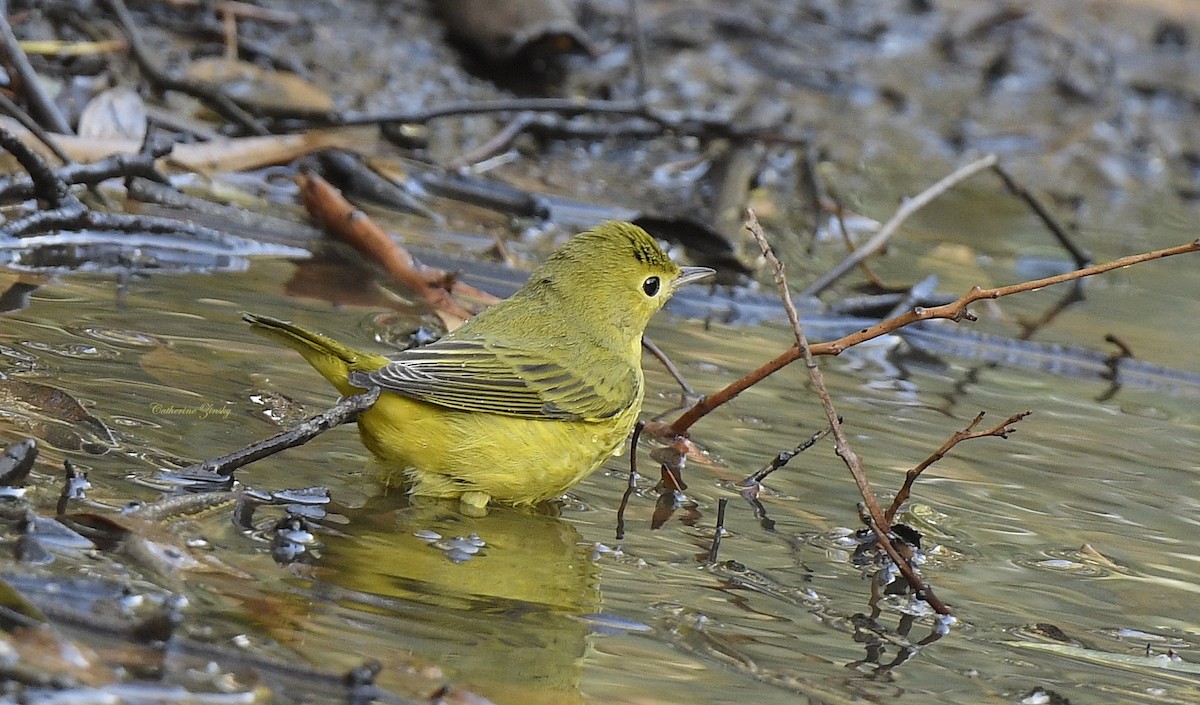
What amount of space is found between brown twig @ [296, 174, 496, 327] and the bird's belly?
1227 millimetres

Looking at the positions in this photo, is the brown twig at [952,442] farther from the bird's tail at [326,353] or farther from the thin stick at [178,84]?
the thin stick at [178,84]

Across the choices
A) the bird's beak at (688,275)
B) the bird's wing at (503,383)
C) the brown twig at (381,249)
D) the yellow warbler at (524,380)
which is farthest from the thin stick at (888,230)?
the bird's wing at (503,383)

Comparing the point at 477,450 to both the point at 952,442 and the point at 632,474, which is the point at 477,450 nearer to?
the point at 632,474

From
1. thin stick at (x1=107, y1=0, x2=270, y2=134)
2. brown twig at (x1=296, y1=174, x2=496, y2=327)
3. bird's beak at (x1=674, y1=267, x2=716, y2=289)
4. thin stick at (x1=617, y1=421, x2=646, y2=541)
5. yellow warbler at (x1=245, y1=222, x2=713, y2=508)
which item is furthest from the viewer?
thin stick at (x1=107, y1=0, x2=270, y2=134)

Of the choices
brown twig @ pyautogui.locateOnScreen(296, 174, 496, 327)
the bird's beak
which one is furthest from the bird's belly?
Result: brown twig @ pyautogui.locateOnScreen(296, 174, 496, 327)

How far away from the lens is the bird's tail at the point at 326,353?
3.64 metres

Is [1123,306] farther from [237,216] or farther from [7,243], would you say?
[7,243]

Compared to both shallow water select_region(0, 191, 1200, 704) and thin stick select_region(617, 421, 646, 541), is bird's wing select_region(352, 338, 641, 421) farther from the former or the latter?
shallow water select_region(0, 191, 1200, 704)

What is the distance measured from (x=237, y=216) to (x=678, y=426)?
7.84 ft

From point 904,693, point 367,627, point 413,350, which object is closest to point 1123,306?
point 413,350

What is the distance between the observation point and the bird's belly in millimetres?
3836

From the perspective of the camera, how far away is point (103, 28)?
779cm

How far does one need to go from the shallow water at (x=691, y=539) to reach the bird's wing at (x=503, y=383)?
9.3 inches

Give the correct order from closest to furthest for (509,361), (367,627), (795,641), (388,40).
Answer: (367,627) < (795,641) < (509,361) < (388,40)
